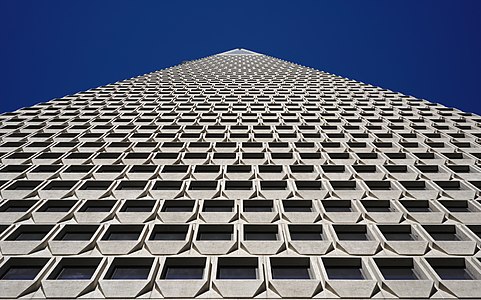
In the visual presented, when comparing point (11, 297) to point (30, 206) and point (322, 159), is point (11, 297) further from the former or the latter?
point (322, 159)

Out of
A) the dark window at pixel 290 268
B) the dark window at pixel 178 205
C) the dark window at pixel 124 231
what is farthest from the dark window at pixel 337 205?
the dark window at pixel 124 231

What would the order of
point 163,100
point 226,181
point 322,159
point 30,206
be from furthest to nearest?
point 163,100 < point 322,159 < point 226,181 < point 30,206

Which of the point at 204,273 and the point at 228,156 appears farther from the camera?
the point at 228,156

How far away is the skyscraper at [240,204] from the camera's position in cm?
1784

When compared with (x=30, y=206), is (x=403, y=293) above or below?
above

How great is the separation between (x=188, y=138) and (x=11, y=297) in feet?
68.8

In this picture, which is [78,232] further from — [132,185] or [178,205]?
[132,185]

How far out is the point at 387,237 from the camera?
21.6 meters

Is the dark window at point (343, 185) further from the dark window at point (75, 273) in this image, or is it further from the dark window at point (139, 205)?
the dark window at point (75, 273)

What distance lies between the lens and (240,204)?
78.8 feet

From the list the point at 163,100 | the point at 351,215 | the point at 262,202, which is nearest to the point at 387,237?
the point at 351,215

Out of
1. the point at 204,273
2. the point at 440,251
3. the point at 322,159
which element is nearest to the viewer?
the point at 204,273

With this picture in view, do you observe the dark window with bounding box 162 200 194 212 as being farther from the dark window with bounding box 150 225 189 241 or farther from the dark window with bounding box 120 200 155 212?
the dark window with bounding box 150 225 189 241

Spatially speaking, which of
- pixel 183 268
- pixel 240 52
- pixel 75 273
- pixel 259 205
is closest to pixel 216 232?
pixel 183 268
